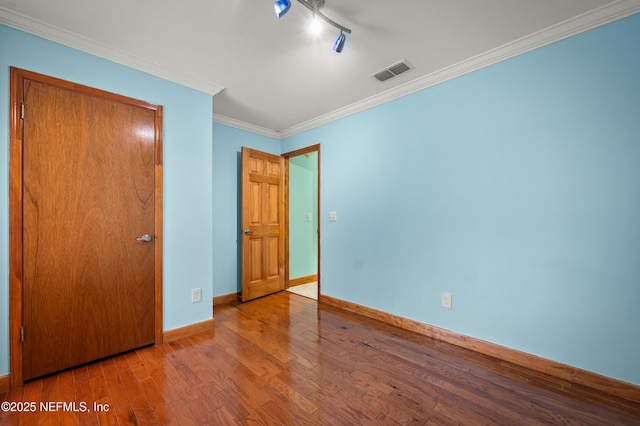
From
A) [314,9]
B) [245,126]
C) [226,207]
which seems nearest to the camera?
[314,9]

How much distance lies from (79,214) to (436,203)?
303 cm

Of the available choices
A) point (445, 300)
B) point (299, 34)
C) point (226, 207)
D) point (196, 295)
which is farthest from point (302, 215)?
point (299, 34)

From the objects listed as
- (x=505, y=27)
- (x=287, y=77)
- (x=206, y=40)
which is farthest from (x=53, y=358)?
(x=505, y=27)

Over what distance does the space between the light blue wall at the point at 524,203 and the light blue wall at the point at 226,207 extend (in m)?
1.88

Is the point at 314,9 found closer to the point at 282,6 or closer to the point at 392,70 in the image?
the point at 282,6

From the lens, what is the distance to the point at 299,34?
1.94m

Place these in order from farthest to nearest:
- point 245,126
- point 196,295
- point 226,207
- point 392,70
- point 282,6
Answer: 1. point 245,126
2. point 226,207
3. point 196,295
4. point 392,70
5. point 282,6

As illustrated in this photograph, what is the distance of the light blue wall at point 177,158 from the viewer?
6.44ft

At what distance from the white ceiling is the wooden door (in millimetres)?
1227

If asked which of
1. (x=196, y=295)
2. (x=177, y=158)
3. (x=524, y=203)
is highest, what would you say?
(x=177, y=158)

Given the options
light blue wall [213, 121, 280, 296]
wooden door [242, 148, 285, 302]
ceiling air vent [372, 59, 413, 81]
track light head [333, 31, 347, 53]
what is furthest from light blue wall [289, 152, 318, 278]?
track light head [333, 31, 347, 53]

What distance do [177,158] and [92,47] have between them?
3.25 ft

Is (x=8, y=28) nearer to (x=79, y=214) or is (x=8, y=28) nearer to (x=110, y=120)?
(x=110, y=120)

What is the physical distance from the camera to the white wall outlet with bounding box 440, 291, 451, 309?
2402 mm
